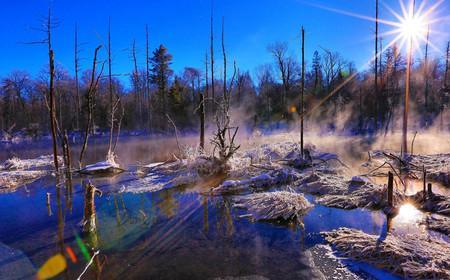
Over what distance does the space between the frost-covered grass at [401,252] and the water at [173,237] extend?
0.31 metres

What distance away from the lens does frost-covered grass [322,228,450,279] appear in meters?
4.40

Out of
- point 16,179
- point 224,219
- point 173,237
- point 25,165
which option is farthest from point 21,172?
point 224,219

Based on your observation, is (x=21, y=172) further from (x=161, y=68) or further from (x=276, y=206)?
(x=161, y=68)

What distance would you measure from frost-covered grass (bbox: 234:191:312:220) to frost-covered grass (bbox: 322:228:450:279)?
1421 mm

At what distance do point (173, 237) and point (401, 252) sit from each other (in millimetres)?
4232

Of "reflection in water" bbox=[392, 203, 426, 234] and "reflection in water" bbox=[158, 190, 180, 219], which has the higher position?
"reflection in water" bbox=[392, 203, 426, 234]

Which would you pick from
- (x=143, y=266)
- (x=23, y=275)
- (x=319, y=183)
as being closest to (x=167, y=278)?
(x=143, y=266)

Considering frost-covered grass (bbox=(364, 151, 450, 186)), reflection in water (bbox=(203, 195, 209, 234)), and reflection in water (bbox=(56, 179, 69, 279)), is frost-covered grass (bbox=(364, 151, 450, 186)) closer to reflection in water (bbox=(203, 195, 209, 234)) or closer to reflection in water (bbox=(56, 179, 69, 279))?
reflection in water (bbox=(203, 195, 209, 234))

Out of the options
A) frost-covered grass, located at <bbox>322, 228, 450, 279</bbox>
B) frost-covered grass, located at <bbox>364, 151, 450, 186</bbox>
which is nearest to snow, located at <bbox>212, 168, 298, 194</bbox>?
frost-covered grass, located at <bbox>364, 151, 450, 186</bbox>

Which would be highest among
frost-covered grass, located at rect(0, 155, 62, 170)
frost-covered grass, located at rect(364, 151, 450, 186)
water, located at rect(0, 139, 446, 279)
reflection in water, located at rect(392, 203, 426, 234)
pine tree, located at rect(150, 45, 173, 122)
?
pine tree, located at rect(150, 45, 173, 122)

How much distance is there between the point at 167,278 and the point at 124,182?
7.37 metres

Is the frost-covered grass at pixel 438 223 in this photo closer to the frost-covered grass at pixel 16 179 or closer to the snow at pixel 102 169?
the snow at pixel 102 169

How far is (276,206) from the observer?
7.32 m

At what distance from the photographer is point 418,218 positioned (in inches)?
262
